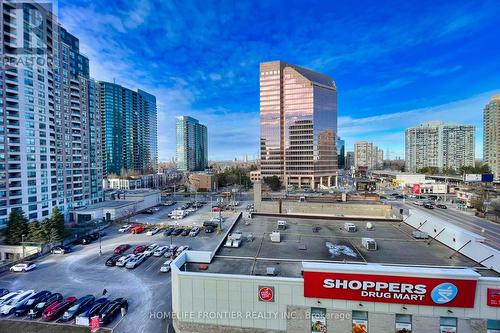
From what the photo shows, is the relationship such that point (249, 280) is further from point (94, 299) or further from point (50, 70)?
point (50, 70)

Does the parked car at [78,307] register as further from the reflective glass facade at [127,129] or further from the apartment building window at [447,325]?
the reflective glass facade at [127,129]

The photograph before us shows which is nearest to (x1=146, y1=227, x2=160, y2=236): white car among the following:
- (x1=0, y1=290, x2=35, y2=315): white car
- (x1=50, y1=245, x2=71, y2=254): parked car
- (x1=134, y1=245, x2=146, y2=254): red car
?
(x1=134, y1=245, x2=146, y2=254): red car

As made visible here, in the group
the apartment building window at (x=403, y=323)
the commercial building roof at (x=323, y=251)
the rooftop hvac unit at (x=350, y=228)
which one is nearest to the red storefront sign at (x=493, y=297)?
the commercial building roof at (x=323, y=251)

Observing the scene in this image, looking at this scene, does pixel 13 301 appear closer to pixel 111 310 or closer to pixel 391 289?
pixel 111 310

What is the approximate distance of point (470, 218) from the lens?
4738cm

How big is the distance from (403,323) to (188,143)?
160829 millimetres

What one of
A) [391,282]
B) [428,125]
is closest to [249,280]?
[391,282]

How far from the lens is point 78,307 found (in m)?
17.8

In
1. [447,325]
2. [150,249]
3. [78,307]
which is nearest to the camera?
[447,325]

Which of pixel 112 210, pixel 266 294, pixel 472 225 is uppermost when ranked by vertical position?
pixel 266 294

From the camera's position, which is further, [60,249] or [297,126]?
[297,126]

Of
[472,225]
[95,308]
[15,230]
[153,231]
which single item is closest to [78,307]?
→ [95,308]

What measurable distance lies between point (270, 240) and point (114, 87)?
359 feet

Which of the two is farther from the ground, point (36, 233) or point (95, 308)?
point (36, 233)
